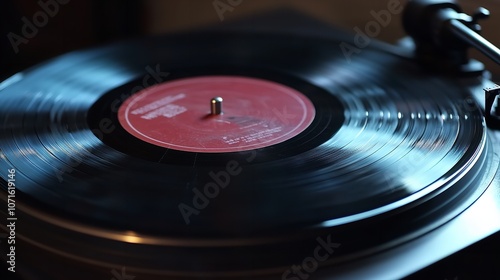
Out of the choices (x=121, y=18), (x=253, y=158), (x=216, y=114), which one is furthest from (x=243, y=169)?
(x=121, y=18)

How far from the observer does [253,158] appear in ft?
2.69

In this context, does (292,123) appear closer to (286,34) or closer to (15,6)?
(286,34)

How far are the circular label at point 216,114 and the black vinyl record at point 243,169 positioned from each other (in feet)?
0.06

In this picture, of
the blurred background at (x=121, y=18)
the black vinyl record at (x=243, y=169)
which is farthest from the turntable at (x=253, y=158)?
the blurred background at (x=121, y=18)

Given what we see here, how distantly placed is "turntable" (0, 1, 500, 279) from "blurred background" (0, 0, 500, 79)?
33cm

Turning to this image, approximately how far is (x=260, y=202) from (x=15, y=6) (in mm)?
1095

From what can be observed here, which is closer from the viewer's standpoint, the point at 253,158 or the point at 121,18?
the point at 253,158

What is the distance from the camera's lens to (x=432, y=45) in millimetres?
1132

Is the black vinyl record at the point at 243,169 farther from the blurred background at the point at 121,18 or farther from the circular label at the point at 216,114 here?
the blurred background at the point at 121,18

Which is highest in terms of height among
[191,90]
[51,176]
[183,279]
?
[191,90]

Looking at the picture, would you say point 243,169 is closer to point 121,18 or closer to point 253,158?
point 253,158

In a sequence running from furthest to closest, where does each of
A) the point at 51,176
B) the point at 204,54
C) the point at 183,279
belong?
the point at 204,54 < the point at 51,176 < the point at 183,279

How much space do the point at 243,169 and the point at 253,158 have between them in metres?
0.04

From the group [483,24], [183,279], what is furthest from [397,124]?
[483,24]
